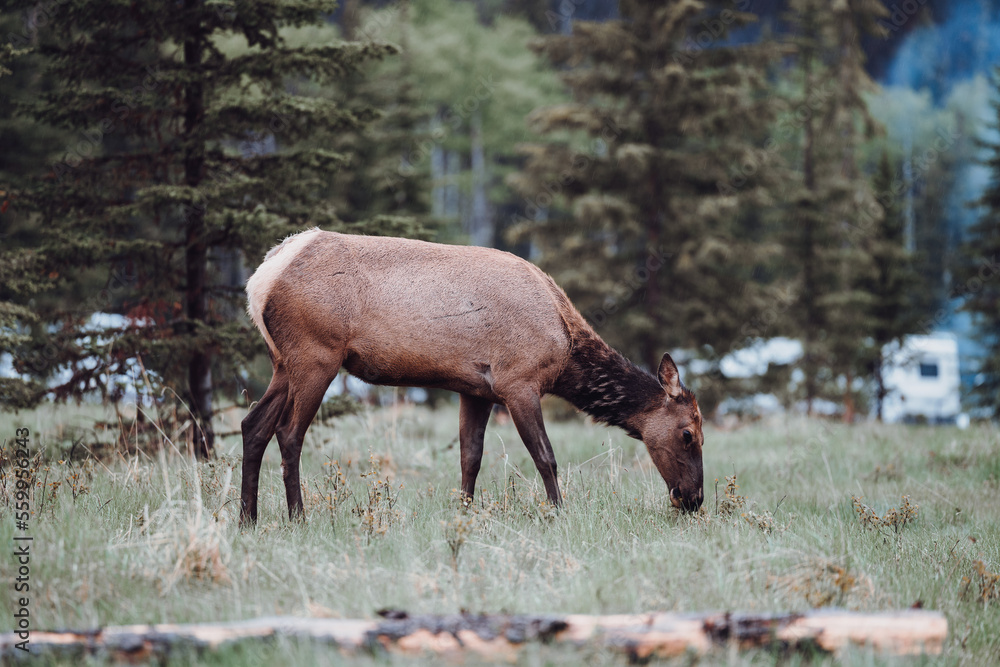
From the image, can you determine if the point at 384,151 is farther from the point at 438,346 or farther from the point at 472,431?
the point at 438,346

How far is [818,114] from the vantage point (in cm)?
2017

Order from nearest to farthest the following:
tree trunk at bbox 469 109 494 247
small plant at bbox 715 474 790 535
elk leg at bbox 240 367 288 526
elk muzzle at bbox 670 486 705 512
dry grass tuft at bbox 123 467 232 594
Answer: dry grass tuft at bbox 123 467 232 594, small plant at bbox 715 474 790 535, elk leg at bbox 240 367 288 526, elk muzzle at bbox 670 486 705 512, tree trunk at bbox 469 109 494 247

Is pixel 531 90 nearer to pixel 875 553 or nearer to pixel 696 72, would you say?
pixel 696 72

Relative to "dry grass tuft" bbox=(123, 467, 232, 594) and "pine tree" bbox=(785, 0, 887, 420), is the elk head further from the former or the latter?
"pine tree" bbox=(785, 0, 887, 420)

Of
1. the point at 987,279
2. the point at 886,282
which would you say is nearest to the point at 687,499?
the point at 987,279

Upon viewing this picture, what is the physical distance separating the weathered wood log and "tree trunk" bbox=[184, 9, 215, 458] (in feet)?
15.1

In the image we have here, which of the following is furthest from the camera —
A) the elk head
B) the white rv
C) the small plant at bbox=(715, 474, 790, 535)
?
the white rv

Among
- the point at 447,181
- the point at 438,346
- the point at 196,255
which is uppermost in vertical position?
the point at 447,181

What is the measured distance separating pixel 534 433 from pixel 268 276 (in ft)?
7.20

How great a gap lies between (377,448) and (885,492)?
16.7ft

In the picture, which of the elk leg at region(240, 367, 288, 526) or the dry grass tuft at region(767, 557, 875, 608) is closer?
the dry grass tuft at region(767, 557, 875, 608)

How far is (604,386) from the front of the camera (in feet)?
20.8

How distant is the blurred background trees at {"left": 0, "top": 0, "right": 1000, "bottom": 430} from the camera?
23.8 feet

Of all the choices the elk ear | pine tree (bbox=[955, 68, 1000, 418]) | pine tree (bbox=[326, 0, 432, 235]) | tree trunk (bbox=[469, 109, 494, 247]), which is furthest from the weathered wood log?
tree trunk (bbox=[469, 109, 494, 247])
